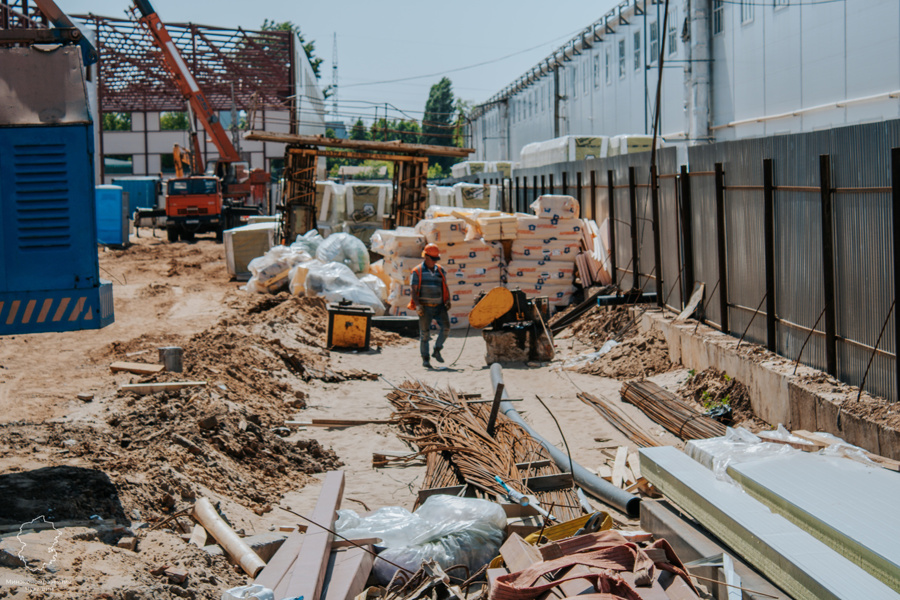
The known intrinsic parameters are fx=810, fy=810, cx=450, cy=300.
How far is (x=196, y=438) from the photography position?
24.6ft

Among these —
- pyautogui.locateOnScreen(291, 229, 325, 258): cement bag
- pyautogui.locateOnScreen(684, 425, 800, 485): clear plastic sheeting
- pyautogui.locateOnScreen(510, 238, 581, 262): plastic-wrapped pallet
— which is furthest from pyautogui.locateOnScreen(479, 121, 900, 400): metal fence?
pyautogui.locateOnScreen(291, 229, 325, 258): cement bag

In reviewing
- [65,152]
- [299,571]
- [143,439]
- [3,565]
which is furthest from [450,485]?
[65,152]

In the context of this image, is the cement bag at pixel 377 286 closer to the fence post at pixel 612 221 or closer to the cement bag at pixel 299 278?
the cement bag at pixel 299 278

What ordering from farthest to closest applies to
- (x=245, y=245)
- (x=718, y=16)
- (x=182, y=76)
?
(x=182, y=76) → (x=718, y=16) → (x=245, y=245)

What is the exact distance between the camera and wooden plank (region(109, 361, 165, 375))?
10414mm

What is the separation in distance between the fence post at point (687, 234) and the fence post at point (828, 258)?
4.08m

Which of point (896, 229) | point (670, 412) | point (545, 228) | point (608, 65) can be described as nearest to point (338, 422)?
point (670, 412)

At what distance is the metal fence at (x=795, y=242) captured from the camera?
7301 millimetres

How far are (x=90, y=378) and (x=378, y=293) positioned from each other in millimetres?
8349

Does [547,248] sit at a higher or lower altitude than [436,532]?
higher

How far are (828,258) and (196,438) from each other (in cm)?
639

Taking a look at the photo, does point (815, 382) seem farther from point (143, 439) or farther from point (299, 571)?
point (143, 439)

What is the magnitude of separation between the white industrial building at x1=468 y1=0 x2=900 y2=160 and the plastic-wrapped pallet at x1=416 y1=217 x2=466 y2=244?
5.33 metres

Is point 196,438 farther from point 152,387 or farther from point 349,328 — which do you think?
point 349,328
